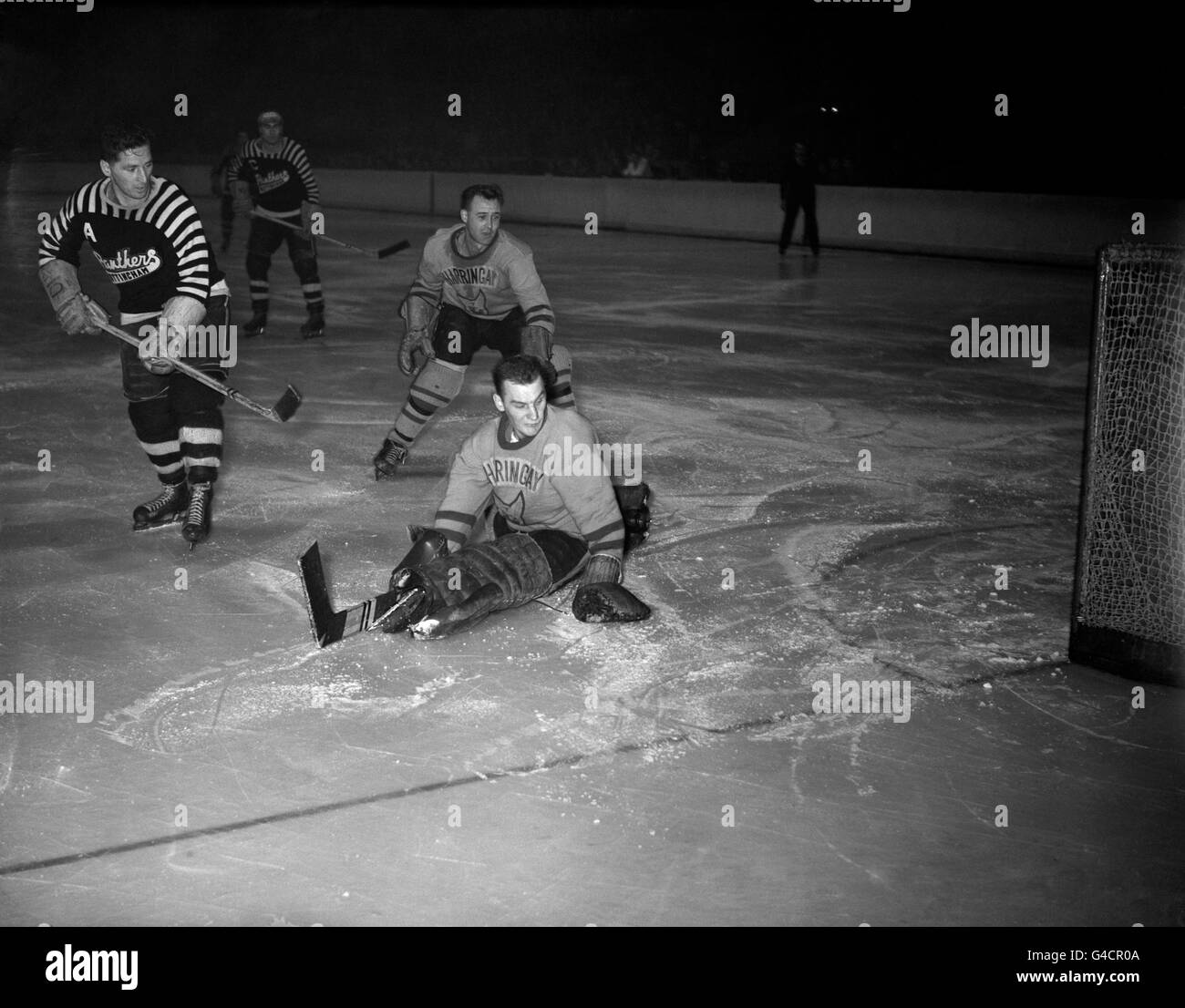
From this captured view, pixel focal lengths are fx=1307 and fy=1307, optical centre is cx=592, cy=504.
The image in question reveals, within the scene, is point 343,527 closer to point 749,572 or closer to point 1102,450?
point 749,572

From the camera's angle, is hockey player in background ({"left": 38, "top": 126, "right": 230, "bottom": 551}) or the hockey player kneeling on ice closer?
the hockey player kneeling on ice

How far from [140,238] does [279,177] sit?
17.4 ft

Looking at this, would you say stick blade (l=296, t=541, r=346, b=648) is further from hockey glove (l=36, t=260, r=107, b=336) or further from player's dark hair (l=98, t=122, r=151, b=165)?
player's dark hair (l=98, t=122, r=151, b=165)

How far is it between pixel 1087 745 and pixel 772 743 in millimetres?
853

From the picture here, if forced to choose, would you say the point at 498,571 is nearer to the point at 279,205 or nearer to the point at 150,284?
the point at 150,284

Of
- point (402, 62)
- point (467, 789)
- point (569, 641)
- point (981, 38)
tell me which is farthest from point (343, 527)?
point (402, 62)

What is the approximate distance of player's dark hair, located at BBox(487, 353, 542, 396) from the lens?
418 cm

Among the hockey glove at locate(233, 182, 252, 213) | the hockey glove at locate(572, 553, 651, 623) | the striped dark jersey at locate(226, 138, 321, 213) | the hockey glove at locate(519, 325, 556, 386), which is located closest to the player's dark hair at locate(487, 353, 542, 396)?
the hockey glove at locate(572, 553, 651, 623)

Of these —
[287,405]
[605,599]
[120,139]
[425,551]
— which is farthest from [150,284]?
[605,599]

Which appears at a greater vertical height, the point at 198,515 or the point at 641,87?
the point at 641,87

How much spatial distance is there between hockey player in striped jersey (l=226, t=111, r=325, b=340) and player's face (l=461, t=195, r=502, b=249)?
172 inches

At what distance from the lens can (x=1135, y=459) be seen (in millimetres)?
4027

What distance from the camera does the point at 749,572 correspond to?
498cm

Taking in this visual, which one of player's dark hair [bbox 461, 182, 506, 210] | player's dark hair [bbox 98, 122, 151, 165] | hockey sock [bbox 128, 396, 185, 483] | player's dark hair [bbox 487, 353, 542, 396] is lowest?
hockey sock [bbox 128, 396, 185, 483]
